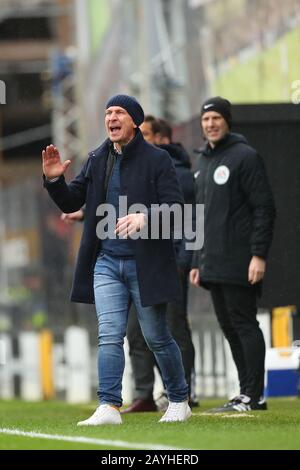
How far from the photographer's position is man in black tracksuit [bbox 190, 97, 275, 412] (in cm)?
1046

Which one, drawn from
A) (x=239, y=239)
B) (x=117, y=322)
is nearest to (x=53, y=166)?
(x=117, y=322)

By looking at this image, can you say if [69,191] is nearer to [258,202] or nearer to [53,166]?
[53,166]

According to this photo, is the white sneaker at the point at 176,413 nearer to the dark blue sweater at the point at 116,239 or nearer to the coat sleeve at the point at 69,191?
the dark blue sweater at the point at 116,239

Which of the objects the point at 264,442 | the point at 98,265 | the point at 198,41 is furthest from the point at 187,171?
the point at 198,41

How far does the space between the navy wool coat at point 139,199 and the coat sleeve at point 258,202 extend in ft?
3.55

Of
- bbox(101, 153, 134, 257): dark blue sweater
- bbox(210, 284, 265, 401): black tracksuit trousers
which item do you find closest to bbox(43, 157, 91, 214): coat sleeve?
bbox(101, 153, 134, 257): dark blue sweater

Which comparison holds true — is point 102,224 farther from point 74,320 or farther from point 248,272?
point 74,320

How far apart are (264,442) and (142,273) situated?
5.51ft

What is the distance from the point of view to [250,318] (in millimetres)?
10602

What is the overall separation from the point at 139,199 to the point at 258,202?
4.29ft

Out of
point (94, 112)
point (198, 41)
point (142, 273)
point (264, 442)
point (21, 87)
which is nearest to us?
point (264, 442)

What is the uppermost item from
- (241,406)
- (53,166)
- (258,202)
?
(53,166)

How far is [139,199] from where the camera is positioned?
938 cm

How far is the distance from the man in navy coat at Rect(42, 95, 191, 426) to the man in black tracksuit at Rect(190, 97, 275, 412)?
113cm
